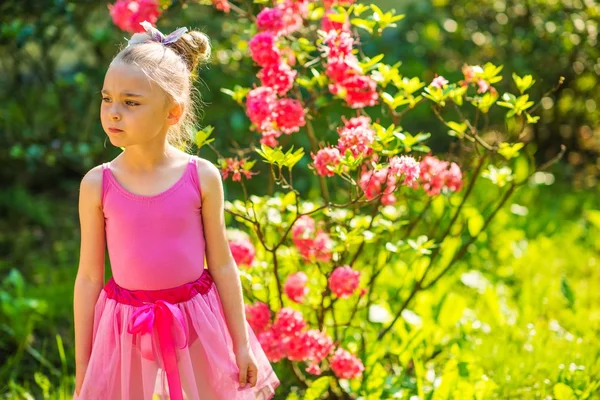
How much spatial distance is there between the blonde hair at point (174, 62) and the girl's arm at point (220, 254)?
16 centimetres

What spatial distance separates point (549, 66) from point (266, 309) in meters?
2.87

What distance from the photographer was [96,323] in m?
1.99

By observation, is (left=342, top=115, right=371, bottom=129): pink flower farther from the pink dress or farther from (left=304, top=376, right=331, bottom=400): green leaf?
(left=304, top=376, right=331, bottom=400): green leaf

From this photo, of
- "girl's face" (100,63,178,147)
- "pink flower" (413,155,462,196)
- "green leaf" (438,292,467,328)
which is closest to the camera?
"girl's face" (100,63,178,147)

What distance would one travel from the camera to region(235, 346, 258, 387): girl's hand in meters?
2.02

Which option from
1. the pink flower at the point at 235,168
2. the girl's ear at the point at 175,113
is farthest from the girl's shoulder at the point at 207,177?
the pink flower at the point at 235,168

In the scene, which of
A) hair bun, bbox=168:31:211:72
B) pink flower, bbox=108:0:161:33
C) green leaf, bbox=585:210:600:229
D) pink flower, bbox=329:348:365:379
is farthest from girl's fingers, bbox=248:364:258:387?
green leaf, bbox=585:210:600:229

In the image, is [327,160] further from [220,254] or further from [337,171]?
[220,254]

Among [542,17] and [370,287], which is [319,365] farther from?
[542,17]

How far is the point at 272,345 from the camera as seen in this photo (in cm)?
241

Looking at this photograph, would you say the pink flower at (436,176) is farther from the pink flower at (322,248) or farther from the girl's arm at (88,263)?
the girl's arm at (88,263)

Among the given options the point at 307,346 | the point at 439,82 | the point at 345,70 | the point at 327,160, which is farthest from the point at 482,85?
the point at 307,346

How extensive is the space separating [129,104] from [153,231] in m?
0.29

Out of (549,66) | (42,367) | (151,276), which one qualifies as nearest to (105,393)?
(151,276)
